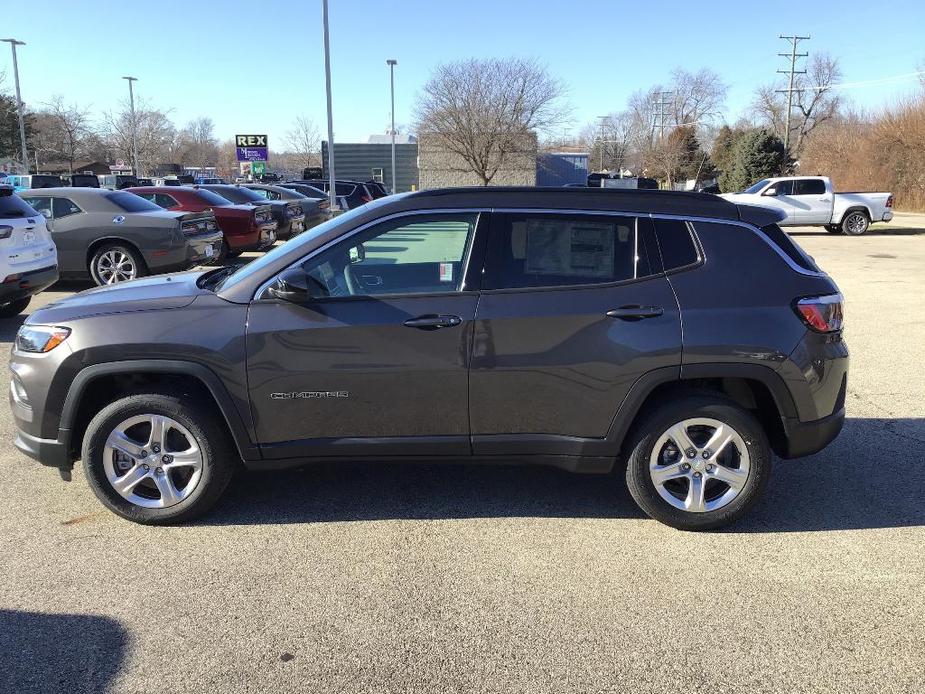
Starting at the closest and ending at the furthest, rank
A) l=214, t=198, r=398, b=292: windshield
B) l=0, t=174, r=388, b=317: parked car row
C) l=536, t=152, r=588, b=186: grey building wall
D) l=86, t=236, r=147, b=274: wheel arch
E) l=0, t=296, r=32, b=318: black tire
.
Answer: l=214, t=198, r=398, b=292: windshield
l=0, t=174, r=388, b=317: parked car row
l=0, t=296, r=32, b=318: black tire
l=86, t=236, r=147, b=274: wheel arch
l=536, t=152, r=588, b=186: grey building wall

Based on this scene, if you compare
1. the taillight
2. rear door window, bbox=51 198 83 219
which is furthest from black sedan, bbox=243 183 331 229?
the taillight

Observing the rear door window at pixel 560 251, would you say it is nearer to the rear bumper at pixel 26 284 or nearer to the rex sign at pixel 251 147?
the rear bumper at pixel 26 284

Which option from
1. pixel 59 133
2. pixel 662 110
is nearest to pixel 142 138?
pixel 59 133

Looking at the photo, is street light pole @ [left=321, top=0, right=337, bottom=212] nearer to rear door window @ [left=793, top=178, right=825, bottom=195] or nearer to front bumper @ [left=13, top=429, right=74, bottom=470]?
rear door window @ [left=793, top=178, right=825, bottom=195]

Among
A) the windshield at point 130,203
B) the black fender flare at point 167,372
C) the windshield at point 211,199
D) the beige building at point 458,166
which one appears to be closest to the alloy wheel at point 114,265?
the windshield at point 130,203

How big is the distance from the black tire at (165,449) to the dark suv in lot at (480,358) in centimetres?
1

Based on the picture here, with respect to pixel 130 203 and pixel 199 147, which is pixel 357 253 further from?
pixel 199 147

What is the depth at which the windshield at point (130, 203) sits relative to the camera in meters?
11.3


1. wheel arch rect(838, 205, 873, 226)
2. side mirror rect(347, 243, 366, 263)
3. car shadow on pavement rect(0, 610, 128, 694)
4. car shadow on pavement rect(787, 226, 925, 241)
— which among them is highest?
wheel arch rect(838, 205, 873, 226)

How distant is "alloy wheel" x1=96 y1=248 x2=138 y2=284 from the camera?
1114 centimetres

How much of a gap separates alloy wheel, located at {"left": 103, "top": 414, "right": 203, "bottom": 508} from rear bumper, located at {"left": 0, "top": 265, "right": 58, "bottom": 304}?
5.37m

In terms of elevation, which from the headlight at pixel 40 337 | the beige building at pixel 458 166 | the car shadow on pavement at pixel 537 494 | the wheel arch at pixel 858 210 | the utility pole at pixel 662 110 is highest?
the utility pole at pixel 662 110

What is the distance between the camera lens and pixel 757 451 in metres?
3.68

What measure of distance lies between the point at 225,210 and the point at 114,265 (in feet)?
12.7
